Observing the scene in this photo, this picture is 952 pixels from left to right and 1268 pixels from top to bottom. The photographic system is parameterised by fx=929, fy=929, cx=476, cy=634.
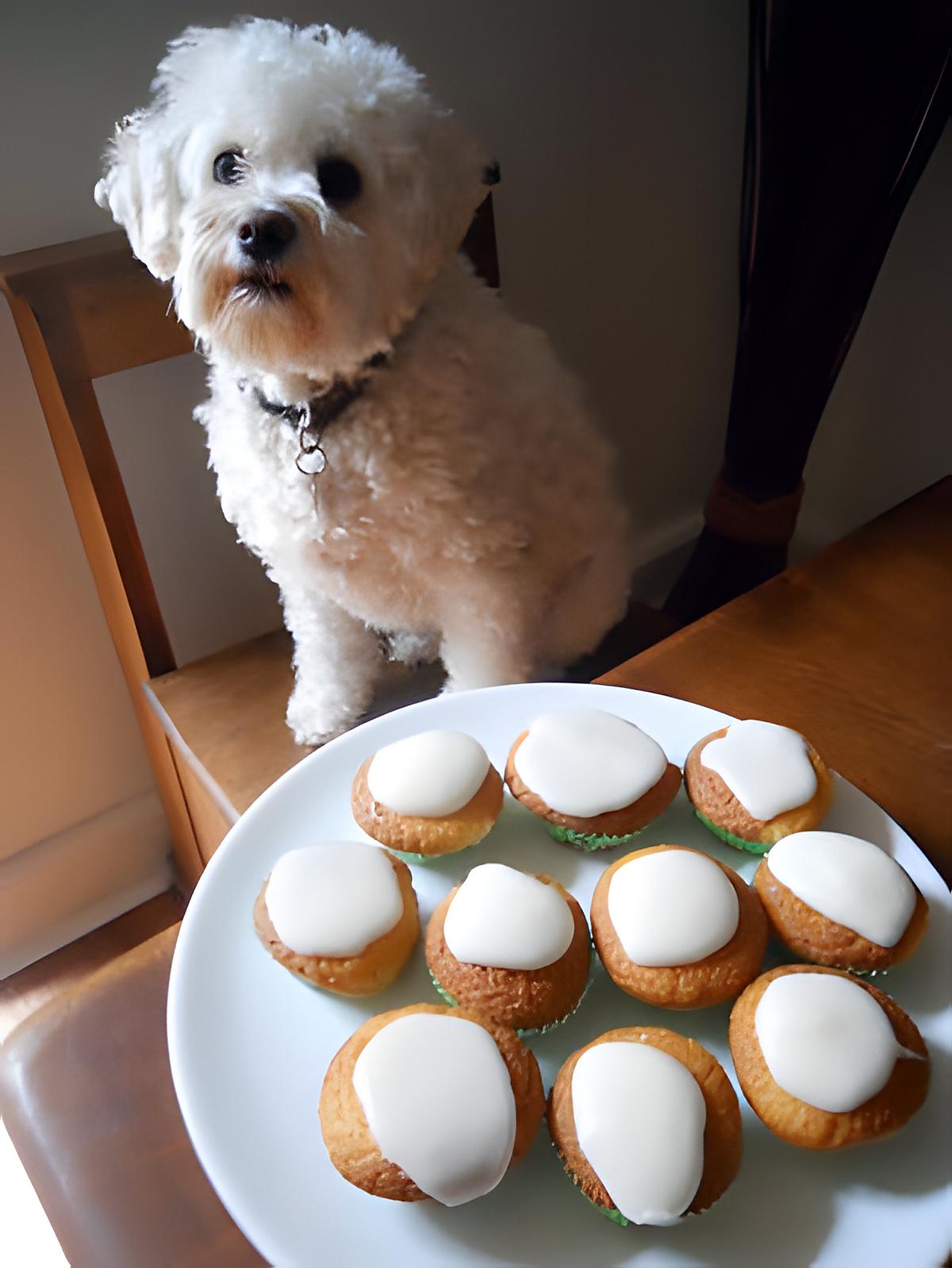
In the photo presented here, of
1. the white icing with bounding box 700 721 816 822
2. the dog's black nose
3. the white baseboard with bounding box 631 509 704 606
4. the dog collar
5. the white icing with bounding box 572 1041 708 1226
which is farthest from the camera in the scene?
the white baseboard with bounding box 631 509 704 606

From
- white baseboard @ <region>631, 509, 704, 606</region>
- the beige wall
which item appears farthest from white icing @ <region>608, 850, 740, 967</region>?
white baseboard @ <region>631, 509, 704, 606</region>

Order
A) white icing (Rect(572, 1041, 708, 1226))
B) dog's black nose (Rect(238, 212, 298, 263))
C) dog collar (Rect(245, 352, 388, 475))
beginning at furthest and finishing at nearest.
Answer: dog collar (Rect(245, 352, 388, 475)), dog's black nose (Rect(238, 212, 298, 263)), white icing (Rect(572, 1041, 708, 1226))

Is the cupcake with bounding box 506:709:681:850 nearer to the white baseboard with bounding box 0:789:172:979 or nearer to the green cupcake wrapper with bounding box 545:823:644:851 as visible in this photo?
the green cupcake wrapper with bounding box 545:823:644:851

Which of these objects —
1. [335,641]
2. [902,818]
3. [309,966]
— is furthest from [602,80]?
[309,966]

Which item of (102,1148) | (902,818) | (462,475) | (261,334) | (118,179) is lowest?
(102,1148)

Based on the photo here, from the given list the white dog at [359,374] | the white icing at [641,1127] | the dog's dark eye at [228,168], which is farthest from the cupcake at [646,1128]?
the dog's dark eye at [228,168]

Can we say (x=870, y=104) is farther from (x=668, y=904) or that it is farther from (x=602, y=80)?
(x=668, y=904)

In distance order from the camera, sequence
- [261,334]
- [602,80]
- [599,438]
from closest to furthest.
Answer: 1. [261,334]
2. [599,438]
3. [602,80]

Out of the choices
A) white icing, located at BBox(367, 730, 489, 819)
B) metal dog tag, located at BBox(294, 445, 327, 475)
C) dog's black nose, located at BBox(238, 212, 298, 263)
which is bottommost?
white icing, located at BBox(367, 730, 489, 819)
